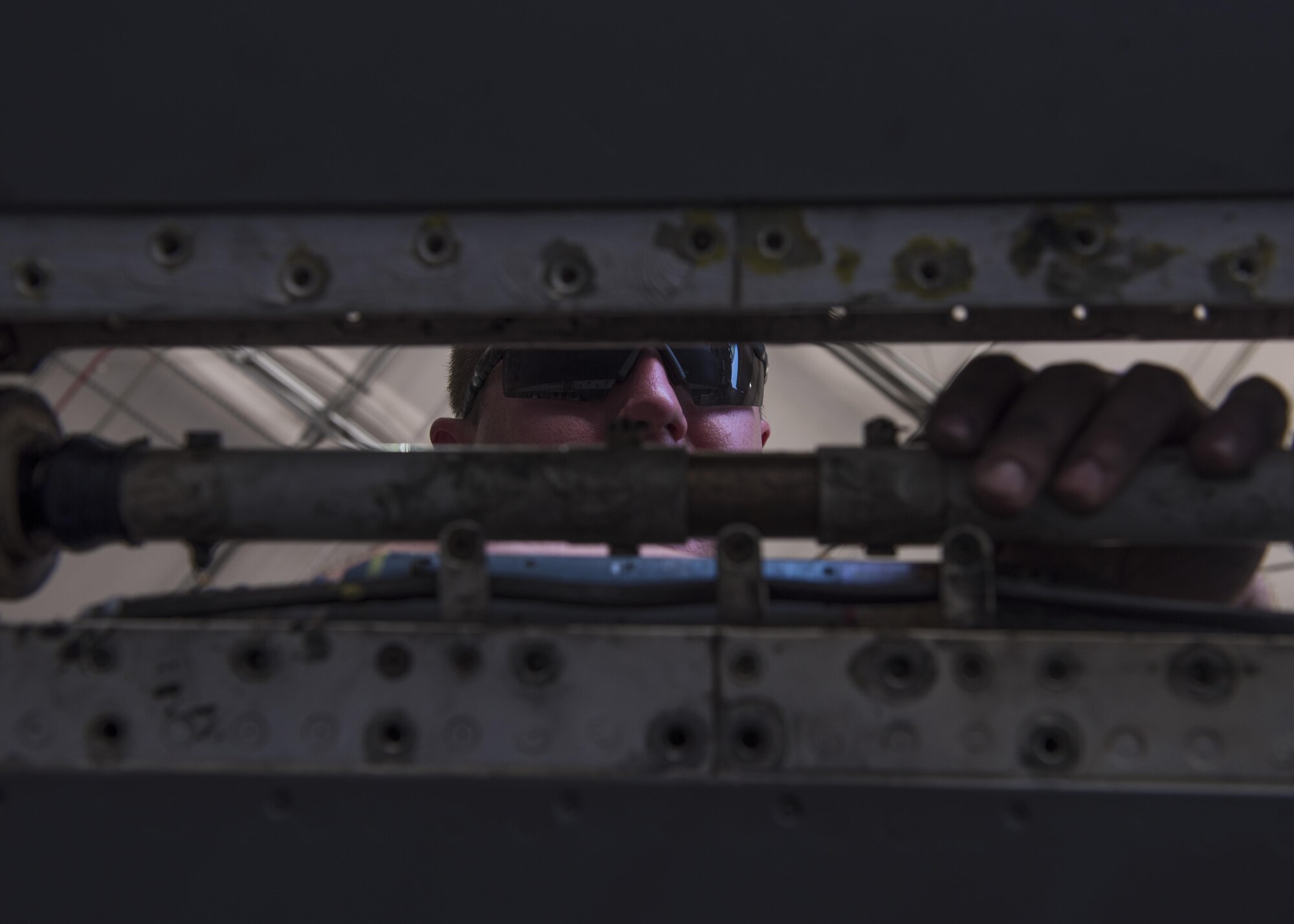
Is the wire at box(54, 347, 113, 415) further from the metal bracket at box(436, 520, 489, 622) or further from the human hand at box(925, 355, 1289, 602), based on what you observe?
the human hand at box(925, 355, 1289, 602)

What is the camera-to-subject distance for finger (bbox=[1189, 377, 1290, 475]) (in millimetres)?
598

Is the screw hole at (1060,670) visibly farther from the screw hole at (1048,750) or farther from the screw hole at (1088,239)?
the screw hole at (1088,239)

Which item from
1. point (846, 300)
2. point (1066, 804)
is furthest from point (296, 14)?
point (1066, 804)

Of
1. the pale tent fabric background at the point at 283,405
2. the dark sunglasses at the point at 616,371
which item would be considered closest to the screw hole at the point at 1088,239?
the dark sunglasses at the point at 616,371

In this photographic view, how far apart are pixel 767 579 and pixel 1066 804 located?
220 mm

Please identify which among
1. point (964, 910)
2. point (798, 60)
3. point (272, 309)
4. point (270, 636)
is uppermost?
point (798, 60)

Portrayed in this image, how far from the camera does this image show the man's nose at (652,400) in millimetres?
1318

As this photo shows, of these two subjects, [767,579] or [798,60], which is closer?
[798,60]

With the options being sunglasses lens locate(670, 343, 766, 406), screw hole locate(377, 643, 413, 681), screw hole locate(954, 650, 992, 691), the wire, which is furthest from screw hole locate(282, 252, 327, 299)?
the wire

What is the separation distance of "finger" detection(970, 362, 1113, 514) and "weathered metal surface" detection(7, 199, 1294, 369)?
8 centimetres

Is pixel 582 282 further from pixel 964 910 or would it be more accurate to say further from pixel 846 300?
pixel 964 910

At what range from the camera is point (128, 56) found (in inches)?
22.8

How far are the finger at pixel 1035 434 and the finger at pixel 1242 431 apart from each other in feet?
0.23

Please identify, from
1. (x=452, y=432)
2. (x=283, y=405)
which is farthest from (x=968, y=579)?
(x=283, y=405)
